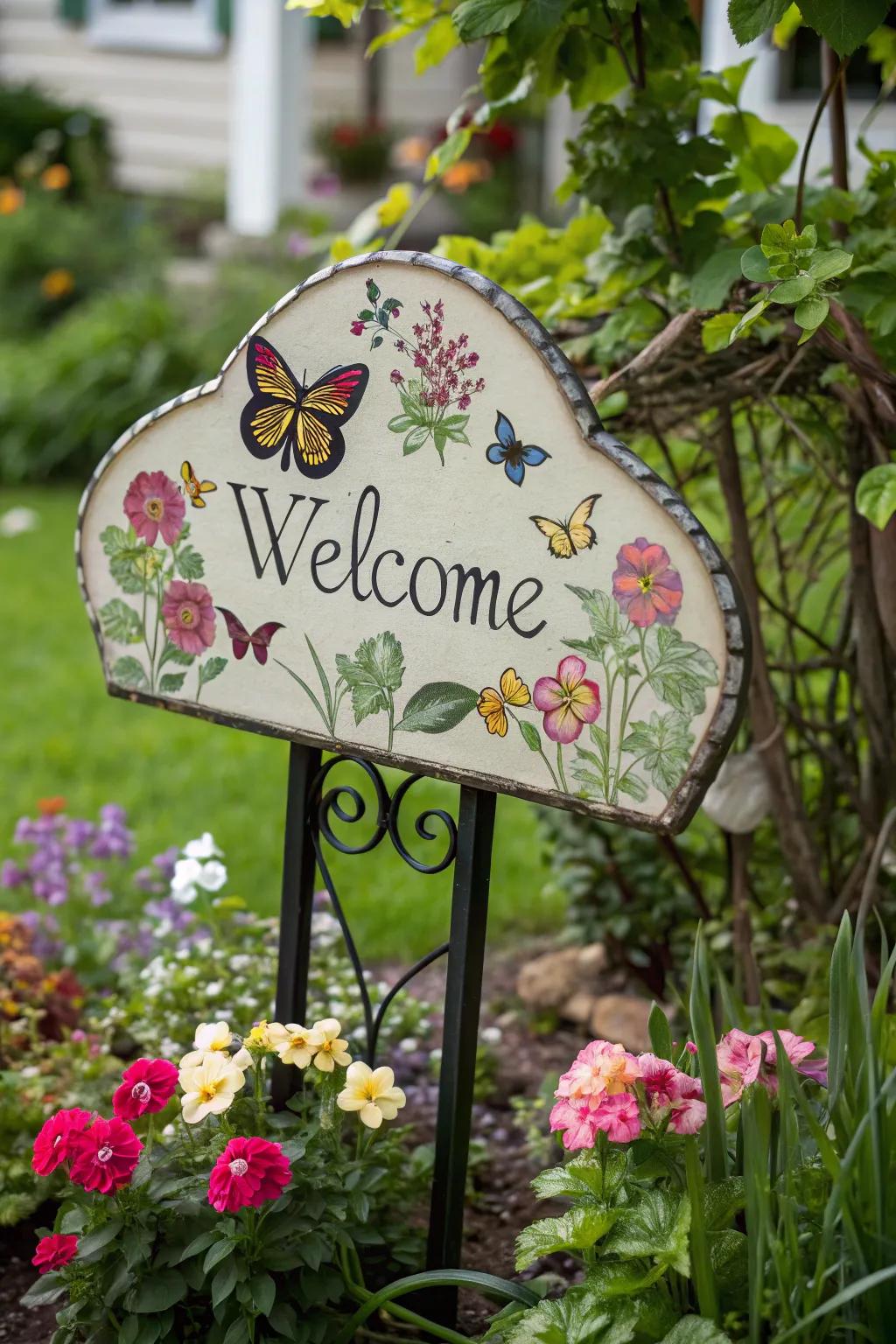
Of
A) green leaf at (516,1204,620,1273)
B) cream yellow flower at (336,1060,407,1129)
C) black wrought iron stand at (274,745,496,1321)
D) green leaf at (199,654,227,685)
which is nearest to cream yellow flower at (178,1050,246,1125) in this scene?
cream yellow flower at (336,1060,407,1129)

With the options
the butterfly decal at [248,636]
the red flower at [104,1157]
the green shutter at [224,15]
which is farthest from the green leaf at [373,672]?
the green shutter at [224,15]

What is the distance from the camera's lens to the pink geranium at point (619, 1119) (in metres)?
1.42

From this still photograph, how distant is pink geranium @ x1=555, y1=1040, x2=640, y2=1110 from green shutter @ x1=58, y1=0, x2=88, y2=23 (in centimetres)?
1081

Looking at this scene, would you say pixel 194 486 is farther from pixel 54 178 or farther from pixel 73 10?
pixel 73 10

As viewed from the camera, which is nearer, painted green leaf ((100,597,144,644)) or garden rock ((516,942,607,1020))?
painted green leaf ((100,597,144,644))

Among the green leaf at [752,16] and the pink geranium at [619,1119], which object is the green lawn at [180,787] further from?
the green leaf at [752,16]

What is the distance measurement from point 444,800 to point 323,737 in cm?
211

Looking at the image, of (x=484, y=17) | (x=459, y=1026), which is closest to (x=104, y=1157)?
(x=459, y=1026)

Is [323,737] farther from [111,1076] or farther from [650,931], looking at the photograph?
[650,931]

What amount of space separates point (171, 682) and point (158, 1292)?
0.74 metres

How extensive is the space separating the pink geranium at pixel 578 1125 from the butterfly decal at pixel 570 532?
1.90 ft

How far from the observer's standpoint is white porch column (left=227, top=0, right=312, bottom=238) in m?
8.04

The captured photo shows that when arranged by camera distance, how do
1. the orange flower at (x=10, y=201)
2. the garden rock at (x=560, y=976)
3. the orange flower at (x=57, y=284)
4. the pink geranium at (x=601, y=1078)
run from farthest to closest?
the orange flower at (x=10, y=201)
the orange flower at (x=57, y=284)
the garden rock at (x=560, y=976)
the pink geranium at (x=601, y=1078)

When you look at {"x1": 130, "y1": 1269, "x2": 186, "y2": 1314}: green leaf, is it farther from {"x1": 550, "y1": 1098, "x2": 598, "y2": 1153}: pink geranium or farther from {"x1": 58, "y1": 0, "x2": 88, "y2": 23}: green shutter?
{"x1": 58, "y1": 0, "x2": 88, "y2": 23}: green shutter
